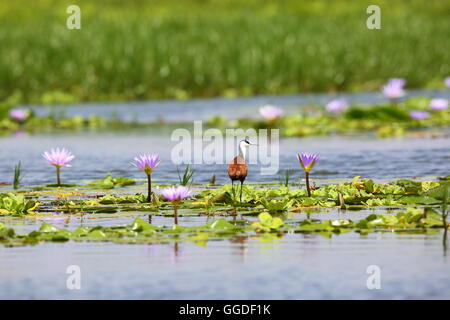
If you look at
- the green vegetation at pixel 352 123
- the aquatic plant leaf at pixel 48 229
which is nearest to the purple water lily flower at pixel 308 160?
the aquatic plant leaf at pixel 48 229

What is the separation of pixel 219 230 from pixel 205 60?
47.6 ft

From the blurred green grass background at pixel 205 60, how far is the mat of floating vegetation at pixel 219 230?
13500 mm

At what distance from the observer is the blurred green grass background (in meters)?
19.7

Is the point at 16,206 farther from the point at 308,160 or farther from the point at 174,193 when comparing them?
the point at 308,160

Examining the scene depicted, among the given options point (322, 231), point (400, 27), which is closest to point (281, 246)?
point (322, 231)

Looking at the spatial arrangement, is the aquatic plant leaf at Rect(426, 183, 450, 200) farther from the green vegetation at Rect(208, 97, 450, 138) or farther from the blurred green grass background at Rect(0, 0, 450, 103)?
the blurred green grass background at Rect(0, 0, 450, 103)

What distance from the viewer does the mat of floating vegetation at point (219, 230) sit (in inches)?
233

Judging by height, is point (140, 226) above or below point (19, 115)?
below

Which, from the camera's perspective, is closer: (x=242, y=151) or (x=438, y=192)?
(x=438, y=192)

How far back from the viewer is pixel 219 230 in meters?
6.05

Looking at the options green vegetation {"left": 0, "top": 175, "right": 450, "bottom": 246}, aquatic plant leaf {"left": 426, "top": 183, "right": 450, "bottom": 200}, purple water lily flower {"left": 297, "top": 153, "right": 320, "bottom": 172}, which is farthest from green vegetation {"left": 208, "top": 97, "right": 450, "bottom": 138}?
aquatic plant leaf {"left": 426, "top": 183, "right": 450, "bottom": 200}

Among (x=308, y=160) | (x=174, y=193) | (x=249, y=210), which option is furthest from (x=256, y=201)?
(x=174, y=193)

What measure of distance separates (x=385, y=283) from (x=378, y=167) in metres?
4.61
